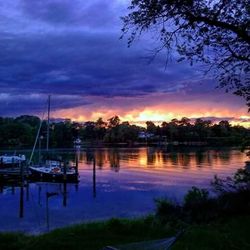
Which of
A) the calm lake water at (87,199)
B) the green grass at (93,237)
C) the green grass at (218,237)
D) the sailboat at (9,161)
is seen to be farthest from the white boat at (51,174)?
the green grass at (218,237)

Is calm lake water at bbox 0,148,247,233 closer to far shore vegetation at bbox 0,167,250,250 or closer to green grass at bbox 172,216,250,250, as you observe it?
far shore vegetation at bbox 0,167,250,250

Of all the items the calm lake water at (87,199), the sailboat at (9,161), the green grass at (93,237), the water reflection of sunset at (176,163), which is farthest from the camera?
the water reflection of sunset at (176,163)

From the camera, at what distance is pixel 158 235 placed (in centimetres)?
1423

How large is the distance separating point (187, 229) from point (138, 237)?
149 cm

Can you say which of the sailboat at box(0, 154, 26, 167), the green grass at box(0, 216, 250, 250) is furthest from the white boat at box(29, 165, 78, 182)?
the green grass at box(0, 216, 250, 250)

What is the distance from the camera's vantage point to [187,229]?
45.4 ft

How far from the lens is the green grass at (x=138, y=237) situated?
1223 cm

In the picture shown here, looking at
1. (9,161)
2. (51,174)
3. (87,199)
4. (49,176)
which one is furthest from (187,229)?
(9,161)

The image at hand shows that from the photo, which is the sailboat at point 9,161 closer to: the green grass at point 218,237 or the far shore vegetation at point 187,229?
the far shore vegetation at point 187,229

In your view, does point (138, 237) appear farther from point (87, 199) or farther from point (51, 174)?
point (51, 174)

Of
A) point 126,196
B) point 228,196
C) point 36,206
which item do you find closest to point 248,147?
point 228,196

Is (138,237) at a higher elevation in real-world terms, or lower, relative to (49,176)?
higher

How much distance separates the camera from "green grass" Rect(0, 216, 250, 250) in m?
12.2

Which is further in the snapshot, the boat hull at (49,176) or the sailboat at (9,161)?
the sailboat at (9,161)
